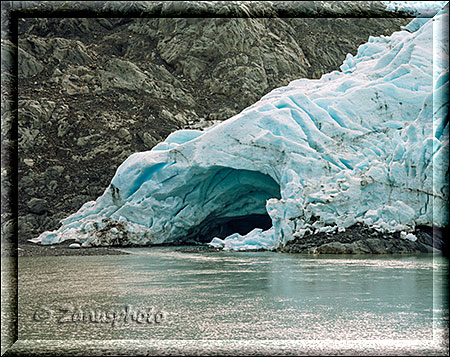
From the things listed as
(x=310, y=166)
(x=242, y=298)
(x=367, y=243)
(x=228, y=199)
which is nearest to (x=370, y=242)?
(x=367, y=243)

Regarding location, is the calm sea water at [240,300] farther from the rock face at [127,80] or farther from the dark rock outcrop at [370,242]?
the rock face at [127,80]

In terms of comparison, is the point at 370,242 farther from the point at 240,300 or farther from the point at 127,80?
the point at 127,80

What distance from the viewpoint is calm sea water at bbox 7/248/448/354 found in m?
4.32

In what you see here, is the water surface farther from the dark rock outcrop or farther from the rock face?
the rock face

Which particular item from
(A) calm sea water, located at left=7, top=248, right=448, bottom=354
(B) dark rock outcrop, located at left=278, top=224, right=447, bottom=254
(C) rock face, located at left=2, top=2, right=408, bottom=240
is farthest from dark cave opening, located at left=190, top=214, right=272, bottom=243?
(C) rock face, located at left=2, top=2, right=408, bottom=240

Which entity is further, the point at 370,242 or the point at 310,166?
the point at 310,166

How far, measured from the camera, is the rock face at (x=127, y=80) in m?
22.4

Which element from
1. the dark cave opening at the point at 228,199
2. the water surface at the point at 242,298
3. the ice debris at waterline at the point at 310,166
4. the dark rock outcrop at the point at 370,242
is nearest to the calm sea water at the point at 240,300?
the water surface at the point at 242,298

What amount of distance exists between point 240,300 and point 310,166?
19.0 feet

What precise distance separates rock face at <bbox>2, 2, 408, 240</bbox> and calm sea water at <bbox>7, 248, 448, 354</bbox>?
38.6 ft

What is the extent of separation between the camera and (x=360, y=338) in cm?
399

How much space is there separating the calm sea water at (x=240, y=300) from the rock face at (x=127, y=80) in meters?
11.8

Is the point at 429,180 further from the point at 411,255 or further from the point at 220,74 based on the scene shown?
the point at 220,74

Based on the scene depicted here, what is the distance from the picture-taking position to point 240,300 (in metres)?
5.74
